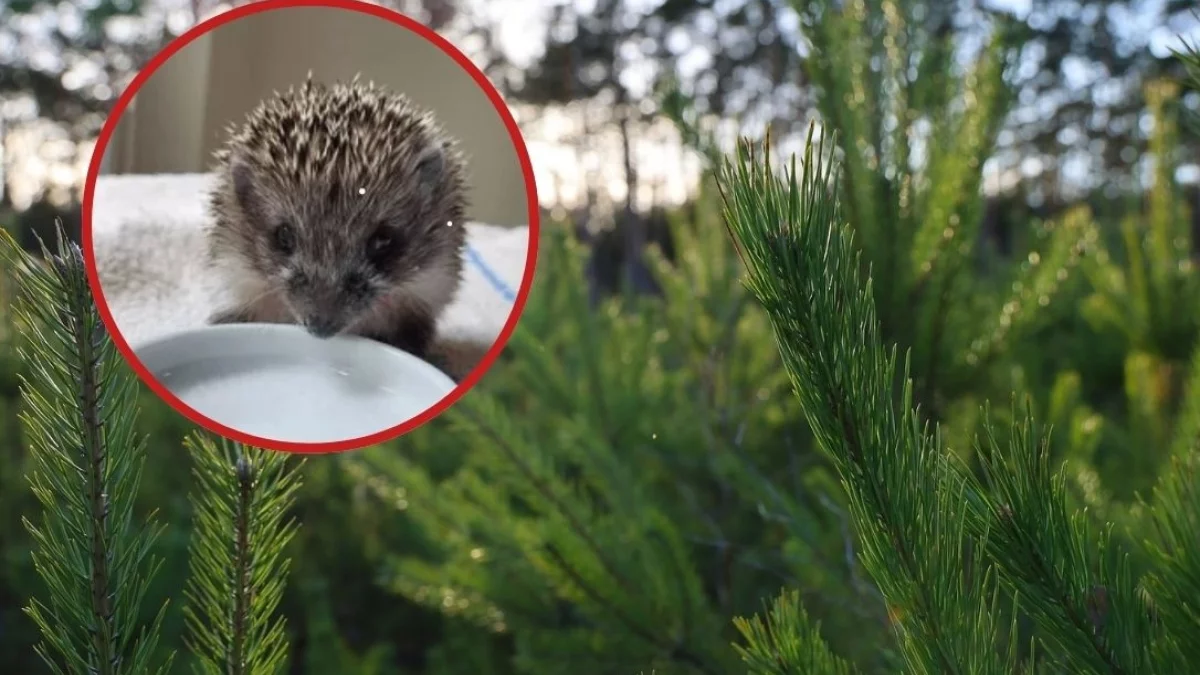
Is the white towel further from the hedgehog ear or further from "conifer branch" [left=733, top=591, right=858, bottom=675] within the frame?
"conifer branch" [left=733, top=591, right=858, bottom=675]

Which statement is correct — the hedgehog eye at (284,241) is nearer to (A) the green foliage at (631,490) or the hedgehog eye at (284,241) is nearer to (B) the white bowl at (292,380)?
(B) the white bowl at (292,380)

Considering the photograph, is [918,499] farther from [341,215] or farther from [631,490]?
[631,490]

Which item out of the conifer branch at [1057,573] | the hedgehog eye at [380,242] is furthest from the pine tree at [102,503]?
the conifer branch at [1057,573]

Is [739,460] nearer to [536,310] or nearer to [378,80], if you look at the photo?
[536,310]

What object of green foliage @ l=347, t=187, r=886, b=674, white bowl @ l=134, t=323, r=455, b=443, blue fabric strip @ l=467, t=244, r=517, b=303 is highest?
blue fabric strip @ l=467, t=244, r=517, b=303

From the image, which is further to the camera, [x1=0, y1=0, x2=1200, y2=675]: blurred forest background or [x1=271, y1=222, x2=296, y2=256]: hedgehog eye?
[x1=0, y1=0, x2=1200, y2=675]: blurred forest background

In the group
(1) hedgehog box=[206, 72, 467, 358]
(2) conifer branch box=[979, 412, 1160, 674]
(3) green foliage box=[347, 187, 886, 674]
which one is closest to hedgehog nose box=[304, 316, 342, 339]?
(1) hedgehog box=[206, 72, 467, 358]

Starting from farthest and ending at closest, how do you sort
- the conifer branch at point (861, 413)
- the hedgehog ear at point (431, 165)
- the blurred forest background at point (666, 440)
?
1. the blurred forest background at point (666, 440)
2. the hedgehog ear at point (431, 165)
3. the conifer branch at point (861, 413)
